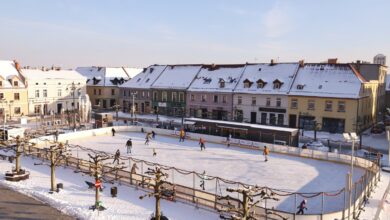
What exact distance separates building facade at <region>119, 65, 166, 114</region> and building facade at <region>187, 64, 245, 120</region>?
362 inches

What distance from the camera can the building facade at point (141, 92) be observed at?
206ft

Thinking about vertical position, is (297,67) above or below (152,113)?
above

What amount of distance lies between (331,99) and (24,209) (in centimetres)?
3656

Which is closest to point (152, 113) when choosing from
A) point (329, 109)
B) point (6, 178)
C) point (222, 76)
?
point (222, 76)

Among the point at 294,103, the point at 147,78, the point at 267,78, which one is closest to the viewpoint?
the point at 294,103

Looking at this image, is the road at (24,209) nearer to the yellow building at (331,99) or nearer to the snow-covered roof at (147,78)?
the yellow building at (331,99)

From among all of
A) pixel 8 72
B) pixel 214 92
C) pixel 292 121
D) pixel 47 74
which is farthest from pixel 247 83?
pixel 8 72

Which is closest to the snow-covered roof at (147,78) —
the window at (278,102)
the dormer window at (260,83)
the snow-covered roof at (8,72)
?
the snow-covered roof at (8,72)

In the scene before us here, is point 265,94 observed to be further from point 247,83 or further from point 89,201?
point 89,201

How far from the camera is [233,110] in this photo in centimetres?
5212

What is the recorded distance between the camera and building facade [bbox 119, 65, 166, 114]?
206 feet

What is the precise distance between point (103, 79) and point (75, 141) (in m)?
36.2

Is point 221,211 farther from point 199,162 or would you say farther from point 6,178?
point 6,178

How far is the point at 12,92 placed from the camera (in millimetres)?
54844
